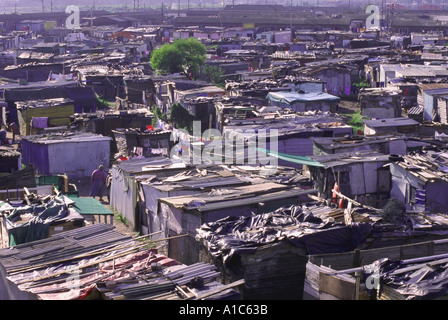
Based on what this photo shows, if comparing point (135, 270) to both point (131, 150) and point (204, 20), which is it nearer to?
point (131, 150)

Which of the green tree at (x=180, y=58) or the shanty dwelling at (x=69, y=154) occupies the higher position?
the green tree at (x=180, y=58)

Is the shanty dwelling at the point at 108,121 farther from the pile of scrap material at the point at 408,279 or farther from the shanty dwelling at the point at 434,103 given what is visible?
the pile of scrap material at the point at 408,279

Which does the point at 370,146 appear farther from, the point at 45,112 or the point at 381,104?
the point at 45,112

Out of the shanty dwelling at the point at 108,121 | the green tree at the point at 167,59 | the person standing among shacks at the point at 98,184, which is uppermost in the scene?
the green tree at the point at 167,59

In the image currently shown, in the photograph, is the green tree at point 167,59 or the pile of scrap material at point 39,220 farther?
the green tree at point 167,59

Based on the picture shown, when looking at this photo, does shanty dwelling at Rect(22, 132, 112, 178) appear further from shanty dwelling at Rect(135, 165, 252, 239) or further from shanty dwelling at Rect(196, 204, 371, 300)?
shanty dwelling at Rect(196, 204, 371, 300)

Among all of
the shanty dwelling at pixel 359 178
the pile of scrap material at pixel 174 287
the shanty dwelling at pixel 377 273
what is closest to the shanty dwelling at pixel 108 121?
the shanty dwelling at pixel 359 178

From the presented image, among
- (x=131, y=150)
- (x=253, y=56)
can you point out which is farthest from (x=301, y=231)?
(x=253, y=56)
